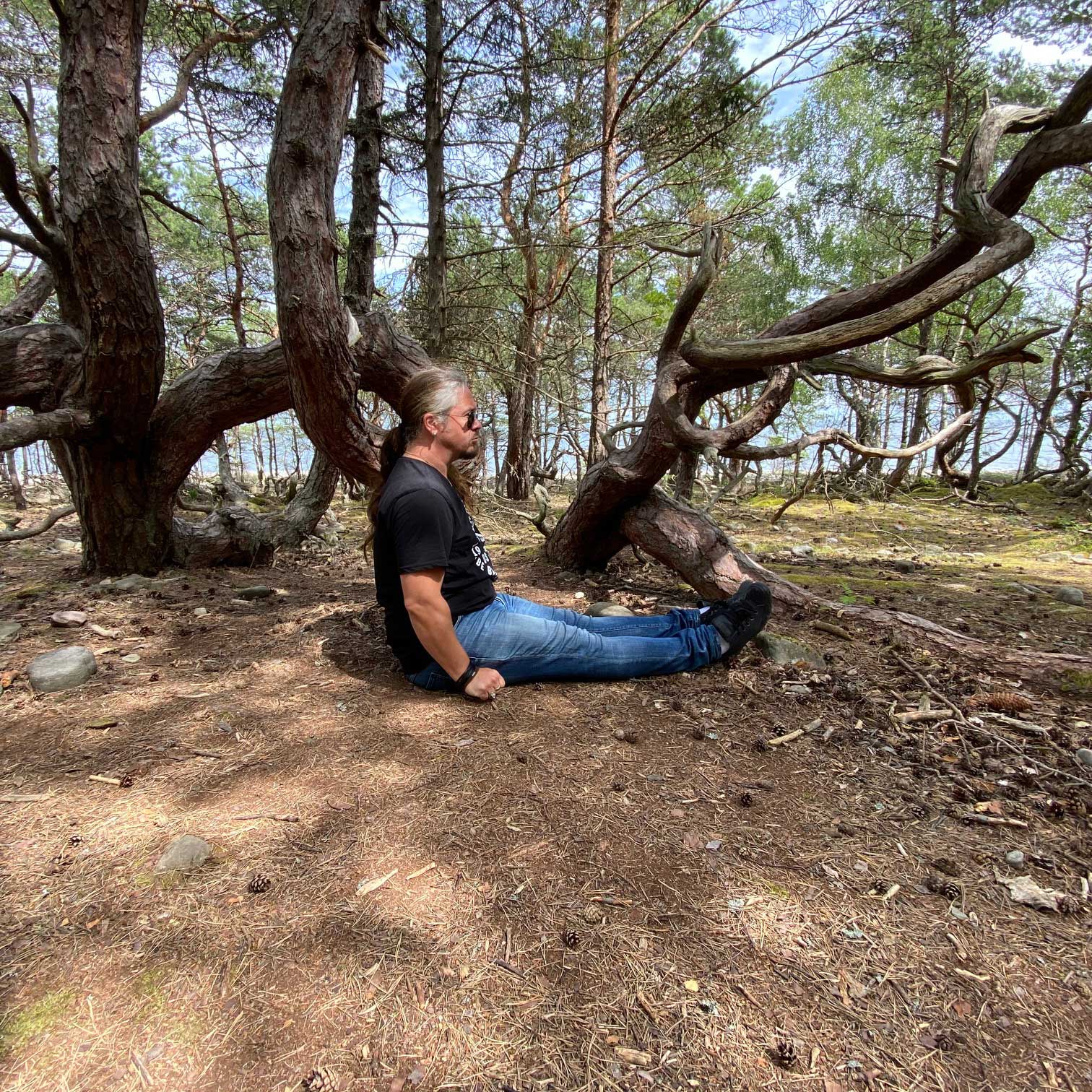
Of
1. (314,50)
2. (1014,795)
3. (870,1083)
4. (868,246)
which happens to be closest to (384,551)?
(870,1083)

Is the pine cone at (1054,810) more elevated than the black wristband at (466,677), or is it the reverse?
the black wristband at (466,677)

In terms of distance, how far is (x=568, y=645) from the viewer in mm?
2809

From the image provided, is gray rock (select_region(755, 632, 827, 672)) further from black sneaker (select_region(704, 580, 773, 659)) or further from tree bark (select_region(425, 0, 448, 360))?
tree bark (select_region(425, 0, 448, 360))

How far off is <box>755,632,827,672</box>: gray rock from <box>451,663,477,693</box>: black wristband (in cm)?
168

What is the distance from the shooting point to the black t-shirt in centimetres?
238

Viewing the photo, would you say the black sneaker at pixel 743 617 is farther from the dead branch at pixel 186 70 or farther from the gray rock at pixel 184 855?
the dead branch at pixel 186 70

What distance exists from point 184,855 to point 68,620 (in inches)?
109

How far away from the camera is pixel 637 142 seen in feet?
24.7

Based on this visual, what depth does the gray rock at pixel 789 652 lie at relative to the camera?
3.06m

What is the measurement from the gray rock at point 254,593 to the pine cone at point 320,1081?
3946mm

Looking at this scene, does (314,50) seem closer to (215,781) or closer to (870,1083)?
(215,781)

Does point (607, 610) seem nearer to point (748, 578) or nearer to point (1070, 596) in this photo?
point (748, 578)

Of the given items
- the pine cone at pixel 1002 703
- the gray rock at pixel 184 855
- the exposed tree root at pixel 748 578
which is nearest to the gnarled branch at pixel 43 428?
the gray rock at pixel 184 855

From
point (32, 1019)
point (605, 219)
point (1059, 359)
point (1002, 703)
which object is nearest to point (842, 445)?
point (1002, 703)
